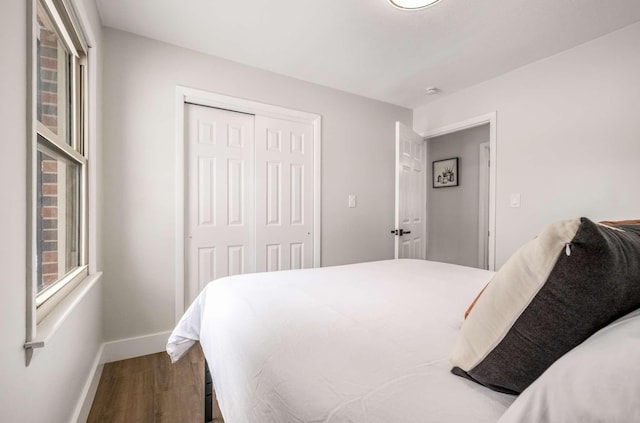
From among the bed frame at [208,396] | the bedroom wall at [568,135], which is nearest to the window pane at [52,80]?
the bed frame at [208,396]

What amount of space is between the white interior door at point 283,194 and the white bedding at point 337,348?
132 centimetres

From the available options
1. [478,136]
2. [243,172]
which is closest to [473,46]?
[478,136]

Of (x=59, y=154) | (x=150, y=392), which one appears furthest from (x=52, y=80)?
(x=150, y=392)

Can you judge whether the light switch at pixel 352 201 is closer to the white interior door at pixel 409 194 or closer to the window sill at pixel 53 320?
the white interior door at pixel 409 194

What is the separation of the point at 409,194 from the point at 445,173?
4.23 ft

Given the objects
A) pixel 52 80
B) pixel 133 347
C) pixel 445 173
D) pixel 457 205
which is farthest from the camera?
pixel 445 173

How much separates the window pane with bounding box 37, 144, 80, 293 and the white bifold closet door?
0.89m

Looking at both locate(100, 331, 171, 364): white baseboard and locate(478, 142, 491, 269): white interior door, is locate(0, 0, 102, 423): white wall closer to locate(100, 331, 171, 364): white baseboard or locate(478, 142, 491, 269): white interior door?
locate(100, 331, 171, 364): white baseboard

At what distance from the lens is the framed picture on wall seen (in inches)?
156

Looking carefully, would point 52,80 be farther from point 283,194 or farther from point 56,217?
point 283,194

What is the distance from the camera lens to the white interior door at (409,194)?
9.58ft

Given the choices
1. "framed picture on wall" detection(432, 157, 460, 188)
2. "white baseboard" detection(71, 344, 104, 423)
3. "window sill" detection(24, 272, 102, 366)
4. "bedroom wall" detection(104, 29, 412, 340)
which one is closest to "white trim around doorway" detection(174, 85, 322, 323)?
"bedroom wall" detection(104, 29, 412, 340)

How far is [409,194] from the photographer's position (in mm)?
3166

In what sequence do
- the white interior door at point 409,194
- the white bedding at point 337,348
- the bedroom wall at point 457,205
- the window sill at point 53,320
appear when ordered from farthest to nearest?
the bedroom wall at point 457,205 < the white interior door at point 409,194 < the window sill at point 53,320 < the white bedding at point 337,348
